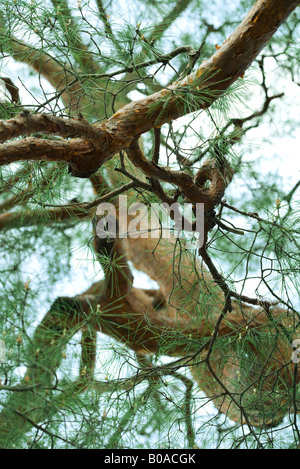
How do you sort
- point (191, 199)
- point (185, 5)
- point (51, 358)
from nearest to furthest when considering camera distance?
point (51, 358) < point (191, 199) < point (185, 5)

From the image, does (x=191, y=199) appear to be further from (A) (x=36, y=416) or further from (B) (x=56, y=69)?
(B) (x=56, y=69)

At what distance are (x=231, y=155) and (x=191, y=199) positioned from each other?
0.24ft

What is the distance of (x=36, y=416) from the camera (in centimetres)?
52

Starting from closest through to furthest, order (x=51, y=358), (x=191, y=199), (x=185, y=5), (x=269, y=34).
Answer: (x=51, y=358), (x=269, y=34), (x=191, y=199), (x=185, y=5)

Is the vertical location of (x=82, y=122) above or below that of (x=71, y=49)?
below

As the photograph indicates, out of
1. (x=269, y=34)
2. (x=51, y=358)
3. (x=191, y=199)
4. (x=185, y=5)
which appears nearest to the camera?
(x=51, y=358)

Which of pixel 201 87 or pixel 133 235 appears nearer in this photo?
pixel 201 87

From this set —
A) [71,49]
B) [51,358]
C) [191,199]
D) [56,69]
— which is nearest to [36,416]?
[51,358]
